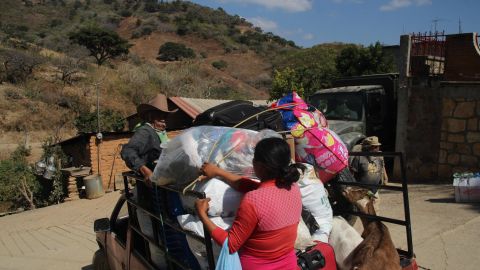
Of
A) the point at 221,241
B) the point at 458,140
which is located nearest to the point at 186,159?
the point at 221,241

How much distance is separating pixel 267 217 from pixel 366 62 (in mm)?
23142

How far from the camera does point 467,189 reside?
24.6ft

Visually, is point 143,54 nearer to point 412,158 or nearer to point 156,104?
point 412,158

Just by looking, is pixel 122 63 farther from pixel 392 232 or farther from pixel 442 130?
pixel 392 232

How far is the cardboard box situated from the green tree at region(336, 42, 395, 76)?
53.3 feet

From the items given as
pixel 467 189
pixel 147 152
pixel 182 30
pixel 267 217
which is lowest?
pixel 467 189

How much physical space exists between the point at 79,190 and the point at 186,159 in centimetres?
1173

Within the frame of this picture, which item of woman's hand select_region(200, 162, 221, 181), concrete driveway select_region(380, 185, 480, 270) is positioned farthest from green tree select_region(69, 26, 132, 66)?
woman's hand select_region(200, 162, 221, 181)

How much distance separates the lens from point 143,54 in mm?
52312

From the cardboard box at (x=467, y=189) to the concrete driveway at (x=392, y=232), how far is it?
0.55 feet

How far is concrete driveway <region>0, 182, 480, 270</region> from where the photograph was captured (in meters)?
5.30

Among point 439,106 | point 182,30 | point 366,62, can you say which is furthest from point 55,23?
point 439,106

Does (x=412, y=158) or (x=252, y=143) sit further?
(x=412, y=158)

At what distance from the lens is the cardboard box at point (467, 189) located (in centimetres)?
743
